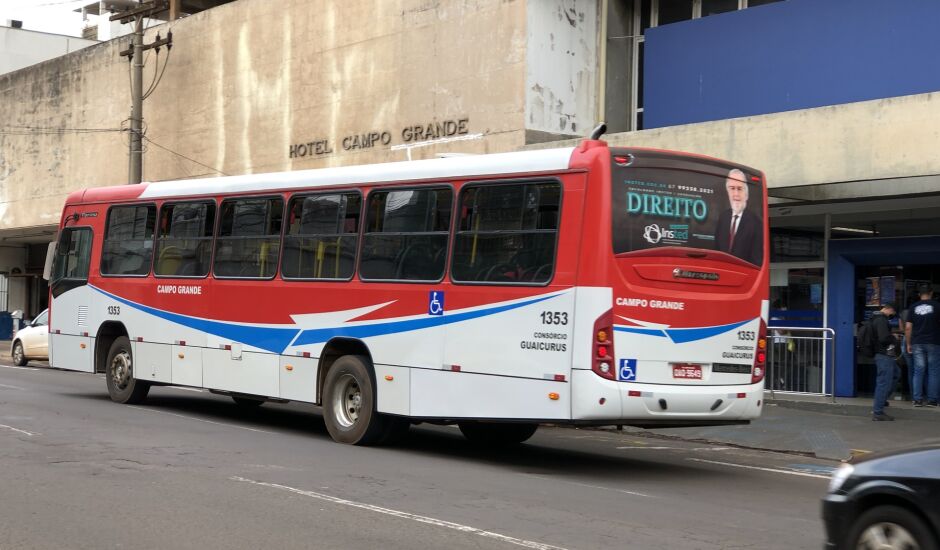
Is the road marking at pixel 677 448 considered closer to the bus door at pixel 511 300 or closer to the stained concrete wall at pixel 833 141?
the bus door at pixel 511 300

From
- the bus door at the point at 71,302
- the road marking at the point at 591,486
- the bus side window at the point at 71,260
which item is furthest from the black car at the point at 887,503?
the bus side window at the point at 71,260

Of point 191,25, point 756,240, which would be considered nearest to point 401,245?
point 756,240

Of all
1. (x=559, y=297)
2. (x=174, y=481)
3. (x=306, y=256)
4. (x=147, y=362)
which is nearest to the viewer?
(x=174, y=481)

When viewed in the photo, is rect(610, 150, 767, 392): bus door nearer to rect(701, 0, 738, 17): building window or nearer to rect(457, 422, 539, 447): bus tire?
rect(457, 422, 539, 447): bus tire

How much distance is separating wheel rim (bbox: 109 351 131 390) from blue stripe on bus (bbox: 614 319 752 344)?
930 cm

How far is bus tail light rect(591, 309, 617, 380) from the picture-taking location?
35.2ft

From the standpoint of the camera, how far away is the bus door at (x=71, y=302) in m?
17.9

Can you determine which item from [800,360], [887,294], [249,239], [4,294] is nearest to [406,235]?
[249,239]

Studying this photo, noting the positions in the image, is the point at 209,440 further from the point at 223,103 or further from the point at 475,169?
the point at 223,103

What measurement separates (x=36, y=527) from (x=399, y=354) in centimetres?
541

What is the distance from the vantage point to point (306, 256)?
1404 cm

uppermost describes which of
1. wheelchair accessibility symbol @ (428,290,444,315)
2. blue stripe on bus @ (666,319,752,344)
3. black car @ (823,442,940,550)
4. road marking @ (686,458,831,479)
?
wheelchair accessibility symbol @ (428,290,444,315)

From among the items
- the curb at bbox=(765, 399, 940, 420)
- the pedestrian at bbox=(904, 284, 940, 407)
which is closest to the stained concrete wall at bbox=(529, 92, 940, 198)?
the pedestrian at bbox=(904, 284, 940, 407)

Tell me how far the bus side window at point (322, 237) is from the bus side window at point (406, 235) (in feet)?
0.93
